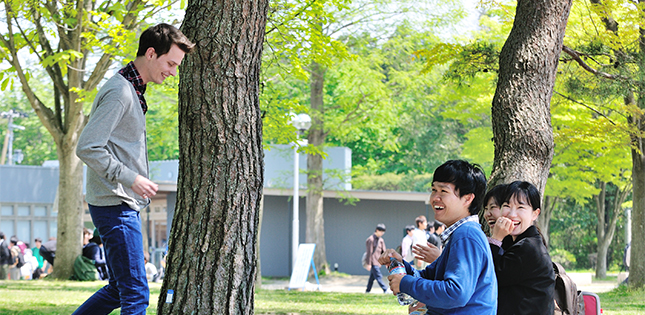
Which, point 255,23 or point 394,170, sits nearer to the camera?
point 255,23

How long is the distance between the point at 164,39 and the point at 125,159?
27.2 inches

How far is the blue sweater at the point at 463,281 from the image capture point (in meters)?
2.67

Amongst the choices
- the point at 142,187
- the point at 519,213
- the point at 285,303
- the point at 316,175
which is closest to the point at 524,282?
the point at 519,213

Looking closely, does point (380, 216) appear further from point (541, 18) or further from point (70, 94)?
point (541, 18)

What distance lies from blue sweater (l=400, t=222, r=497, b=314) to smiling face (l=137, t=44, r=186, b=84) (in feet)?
5.76

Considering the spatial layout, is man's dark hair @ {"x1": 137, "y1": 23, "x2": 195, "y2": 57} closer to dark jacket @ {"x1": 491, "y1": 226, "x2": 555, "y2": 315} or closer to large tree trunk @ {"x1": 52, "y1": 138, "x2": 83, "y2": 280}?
dark jacket @ {"x1": 491, "y1": 226, "x2": 555, "y2": 315}

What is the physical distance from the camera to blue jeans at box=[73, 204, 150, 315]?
342 centimetres

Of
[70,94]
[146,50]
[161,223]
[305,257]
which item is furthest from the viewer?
[161,223]

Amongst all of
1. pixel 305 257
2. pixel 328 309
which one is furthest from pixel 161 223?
pixel 328 309

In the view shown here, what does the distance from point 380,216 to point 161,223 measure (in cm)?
934

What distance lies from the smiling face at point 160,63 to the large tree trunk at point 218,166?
0.61ft

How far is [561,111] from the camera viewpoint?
17984 mm

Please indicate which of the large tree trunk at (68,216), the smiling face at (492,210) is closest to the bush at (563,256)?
the large tree trunk at (68,216)

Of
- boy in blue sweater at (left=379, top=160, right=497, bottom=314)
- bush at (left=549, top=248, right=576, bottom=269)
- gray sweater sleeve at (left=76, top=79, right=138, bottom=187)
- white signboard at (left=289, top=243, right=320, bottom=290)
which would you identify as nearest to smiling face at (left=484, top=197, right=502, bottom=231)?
boy in blue sweater at (left=379, top=160, right=497, bottom=314)
